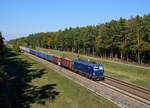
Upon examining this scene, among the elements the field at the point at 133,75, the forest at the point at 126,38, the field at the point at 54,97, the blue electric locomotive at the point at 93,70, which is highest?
Answer: the forest at the point at 126,38

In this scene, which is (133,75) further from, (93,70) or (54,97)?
(54,97)

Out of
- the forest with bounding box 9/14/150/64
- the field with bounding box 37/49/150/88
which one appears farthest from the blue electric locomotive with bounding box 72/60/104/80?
the forest with bounding box 9/14/150/64

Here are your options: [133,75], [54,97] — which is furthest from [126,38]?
[54,97]

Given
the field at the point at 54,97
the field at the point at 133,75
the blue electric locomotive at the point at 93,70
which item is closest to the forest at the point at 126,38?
the field at the point at 133,75

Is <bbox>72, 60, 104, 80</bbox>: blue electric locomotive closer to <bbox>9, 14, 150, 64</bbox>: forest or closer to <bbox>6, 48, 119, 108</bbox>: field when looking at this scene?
<bbox>6, 48, 119, 108</bbox>: field

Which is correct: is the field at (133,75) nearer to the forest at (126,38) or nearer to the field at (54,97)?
the forest at (126,38)

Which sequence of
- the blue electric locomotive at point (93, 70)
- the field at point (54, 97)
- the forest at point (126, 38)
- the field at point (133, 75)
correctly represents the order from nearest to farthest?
the field at point (54, 97) < the blue electric locomotive at point (93, 70) < the field at point (133, 75) < the forest at point (126, 38)

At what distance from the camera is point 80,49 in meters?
86.6

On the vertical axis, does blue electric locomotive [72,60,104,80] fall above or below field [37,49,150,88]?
above

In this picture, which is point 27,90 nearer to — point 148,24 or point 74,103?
point 74,103

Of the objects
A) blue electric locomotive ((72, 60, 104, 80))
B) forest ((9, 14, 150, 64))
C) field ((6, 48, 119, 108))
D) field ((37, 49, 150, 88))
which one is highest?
forest ((9, 14, 150, 64))

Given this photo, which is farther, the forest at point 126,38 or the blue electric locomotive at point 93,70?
the forest at point 126,38

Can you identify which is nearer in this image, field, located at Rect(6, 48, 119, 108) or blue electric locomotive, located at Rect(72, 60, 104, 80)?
field, located at Rect(6, 48, 119, 108)

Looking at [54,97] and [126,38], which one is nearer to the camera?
[54,97]
